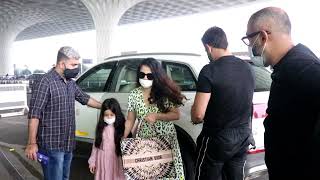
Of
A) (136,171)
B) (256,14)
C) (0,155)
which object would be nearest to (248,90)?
(136,171)

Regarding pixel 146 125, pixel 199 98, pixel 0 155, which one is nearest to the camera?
pixel 199 98

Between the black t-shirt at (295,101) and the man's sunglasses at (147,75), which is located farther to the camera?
the man's sunglasses at (147,75)

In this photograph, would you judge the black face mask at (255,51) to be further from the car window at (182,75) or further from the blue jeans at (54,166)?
the car window at (182,75)

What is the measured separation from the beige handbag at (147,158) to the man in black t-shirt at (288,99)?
64.9 inches

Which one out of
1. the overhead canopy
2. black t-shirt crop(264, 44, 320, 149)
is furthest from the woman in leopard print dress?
the overhead canopy

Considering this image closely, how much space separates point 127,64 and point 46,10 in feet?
138

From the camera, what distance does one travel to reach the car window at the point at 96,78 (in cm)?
558

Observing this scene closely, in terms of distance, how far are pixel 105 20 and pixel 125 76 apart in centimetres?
2475

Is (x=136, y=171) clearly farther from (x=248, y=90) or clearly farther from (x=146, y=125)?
(x=248, y=90)

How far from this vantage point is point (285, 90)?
1.65m

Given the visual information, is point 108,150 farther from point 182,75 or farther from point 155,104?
point 182,75

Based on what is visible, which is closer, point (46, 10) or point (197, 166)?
point (197, 166)

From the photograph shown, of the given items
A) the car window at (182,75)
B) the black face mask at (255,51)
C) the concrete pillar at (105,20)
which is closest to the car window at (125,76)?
the car window at (182,75)

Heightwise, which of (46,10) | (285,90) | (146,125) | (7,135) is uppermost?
(46,10)
